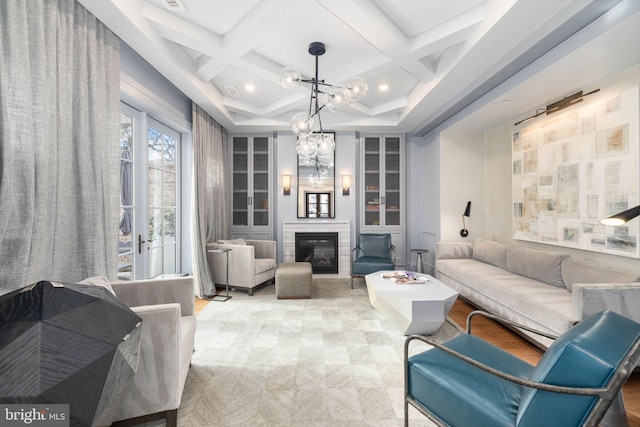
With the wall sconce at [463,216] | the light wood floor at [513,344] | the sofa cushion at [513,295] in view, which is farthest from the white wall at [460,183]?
the light wood floor at [513,344]

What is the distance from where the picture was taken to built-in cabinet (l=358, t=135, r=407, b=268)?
213 inches

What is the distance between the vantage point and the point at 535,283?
3.03 m

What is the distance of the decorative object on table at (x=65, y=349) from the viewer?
60 cm

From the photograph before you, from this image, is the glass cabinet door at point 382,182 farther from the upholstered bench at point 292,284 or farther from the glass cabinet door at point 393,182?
the upholstered bench at point 292,284

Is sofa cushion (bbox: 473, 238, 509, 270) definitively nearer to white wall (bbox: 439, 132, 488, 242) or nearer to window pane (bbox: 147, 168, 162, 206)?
white wall (bbox: 439, 132, 488, 242)

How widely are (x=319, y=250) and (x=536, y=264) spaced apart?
323 centimetres

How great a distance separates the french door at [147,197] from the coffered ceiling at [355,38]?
684mm

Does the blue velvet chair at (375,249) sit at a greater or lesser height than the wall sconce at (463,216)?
lesser

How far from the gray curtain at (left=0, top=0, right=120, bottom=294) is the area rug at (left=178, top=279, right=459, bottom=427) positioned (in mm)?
1169

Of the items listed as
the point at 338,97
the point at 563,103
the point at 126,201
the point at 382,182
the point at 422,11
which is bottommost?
the point at 126,201

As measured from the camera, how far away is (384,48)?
2727 millimetres

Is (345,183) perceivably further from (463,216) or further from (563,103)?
(563,103)

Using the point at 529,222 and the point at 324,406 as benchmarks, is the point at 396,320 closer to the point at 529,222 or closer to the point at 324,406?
the point at 324,406

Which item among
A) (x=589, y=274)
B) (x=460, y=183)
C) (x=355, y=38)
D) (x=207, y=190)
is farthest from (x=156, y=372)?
(x=460, y=183)
